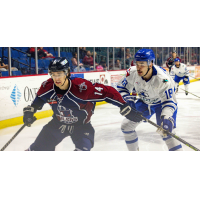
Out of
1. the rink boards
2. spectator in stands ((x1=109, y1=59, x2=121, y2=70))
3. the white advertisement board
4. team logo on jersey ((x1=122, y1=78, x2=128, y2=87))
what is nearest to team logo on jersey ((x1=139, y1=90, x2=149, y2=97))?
team logo on jersey ((x1=122, y1=78, x2=128, y2=87))

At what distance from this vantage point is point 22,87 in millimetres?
3979

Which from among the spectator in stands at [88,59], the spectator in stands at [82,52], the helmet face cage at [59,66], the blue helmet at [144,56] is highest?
the spectator in stands at [82,52]

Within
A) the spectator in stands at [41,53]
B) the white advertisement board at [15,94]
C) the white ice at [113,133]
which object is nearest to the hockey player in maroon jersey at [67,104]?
the white ice at [113,133]

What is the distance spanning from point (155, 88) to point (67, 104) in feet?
2.69

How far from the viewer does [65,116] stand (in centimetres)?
222

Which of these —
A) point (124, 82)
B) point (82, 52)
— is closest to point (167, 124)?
point (124, 82)

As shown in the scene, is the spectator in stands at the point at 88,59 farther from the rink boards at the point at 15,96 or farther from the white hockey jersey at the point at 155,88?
the white hockey jersey at the point at 155,88

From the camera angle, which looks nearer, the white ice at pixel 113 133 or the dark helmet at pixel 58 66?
the dark helmet at pixel 58 66

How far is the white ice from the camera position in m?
2.88

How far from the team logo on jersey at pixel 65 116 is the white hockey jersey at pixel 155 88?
0.60m

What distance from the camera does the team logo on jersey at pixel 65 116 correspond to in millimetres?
2197

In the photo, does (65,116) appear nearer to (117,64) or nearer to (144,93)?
(144,93)
